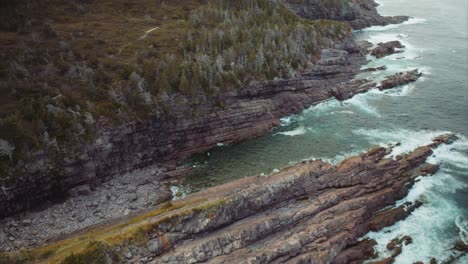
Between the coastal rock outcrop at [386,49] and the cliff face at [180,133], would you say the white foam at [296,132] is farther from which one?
the coastal rock outcrop at [386,49]

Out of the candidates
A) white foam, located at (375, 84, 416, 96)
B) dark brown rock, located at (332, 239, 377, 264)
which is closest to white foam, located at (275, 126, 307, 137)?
white foam, located at (375, 84, 416, 96)

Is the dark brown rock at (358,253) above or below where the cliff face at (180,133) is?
below

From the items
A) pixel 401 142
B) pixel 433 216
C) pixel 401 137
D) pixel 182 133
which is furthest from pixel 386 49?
pixel 433 216

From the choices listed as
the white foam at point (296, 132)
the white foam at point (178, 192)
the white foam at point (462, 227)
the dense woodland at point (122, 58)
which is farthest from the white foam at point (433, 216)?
the dense woodland at point (122, 58)

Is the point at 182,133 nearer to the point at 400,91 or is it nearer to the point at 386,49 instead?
the point at 400,91

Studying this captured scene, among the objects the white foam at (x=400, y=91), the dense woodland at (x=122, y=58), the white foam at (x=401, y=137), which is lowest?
the white foam at (x=401, y=137)

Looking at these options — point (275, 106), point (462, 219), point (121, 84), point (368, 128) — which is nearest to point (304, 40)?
point (275, 106)

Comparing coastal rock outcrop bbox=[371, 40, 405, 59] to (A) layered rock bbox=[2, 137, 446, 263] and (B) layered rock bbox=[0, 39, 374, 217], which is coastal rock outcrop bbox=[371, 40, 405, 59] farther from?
(A) layered rock bbox=[2, 137, 446, 263]
